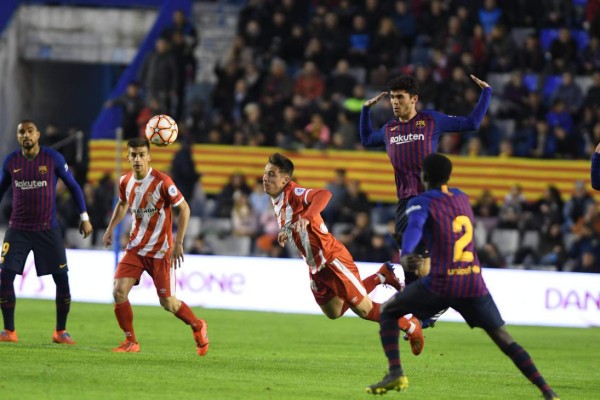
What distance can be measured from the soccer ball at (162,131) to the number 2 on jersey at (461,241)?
5.67 meters

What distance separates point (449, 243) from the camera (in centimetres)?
934

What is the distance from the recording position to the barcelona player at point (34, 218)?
13.6 meters

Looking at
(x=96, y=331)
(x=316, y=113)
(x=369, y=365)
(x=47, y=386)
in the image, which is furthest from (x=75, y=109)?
(x=47, y=386)

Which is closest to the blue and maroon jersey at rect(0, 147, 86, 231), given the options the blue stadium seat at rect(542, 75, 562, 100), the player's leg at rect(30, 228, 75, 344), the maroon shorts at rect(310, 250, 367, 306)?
the player's leg at rect(30, 228, 75, 344)

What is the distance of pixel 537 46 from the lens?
24422 mm

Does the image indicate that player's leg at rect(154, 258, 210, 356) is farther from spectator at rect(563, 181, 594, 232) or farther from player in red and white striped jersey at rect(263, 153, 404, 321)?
spectator at rect(563, 181, 594, 232)

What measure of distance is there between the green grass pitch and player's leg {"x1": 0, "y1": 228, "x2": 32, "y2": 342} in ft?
0.81

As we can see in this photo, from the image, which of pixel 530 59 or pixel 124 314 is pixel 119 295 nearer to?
pixel 124 314

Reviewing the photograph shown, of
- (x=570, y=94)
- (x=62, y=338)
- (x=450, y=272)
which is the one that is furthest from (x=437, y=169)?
(x=570, y=94)

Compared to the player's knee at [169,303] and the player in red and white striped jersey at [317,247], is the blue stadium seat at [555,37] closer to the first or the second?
the player in red and white striped jersey at [317,247]

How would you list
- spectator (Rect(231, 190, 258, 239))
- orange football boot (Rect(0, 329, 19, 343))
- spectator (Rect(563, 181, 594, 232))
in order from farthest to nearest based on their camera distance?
spectator (Rect(231, 190, 258, 239)), spectator (Rect(563, 181, 594, 232)), orange football boot (Rect(0, 329, 19, 343))

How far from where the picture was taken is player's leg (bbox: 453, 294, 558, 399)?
9328mm

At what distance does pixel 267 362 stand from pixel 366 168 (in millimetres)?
11878

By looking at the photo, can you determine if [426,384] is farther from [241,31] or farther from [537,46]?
[241,31]
